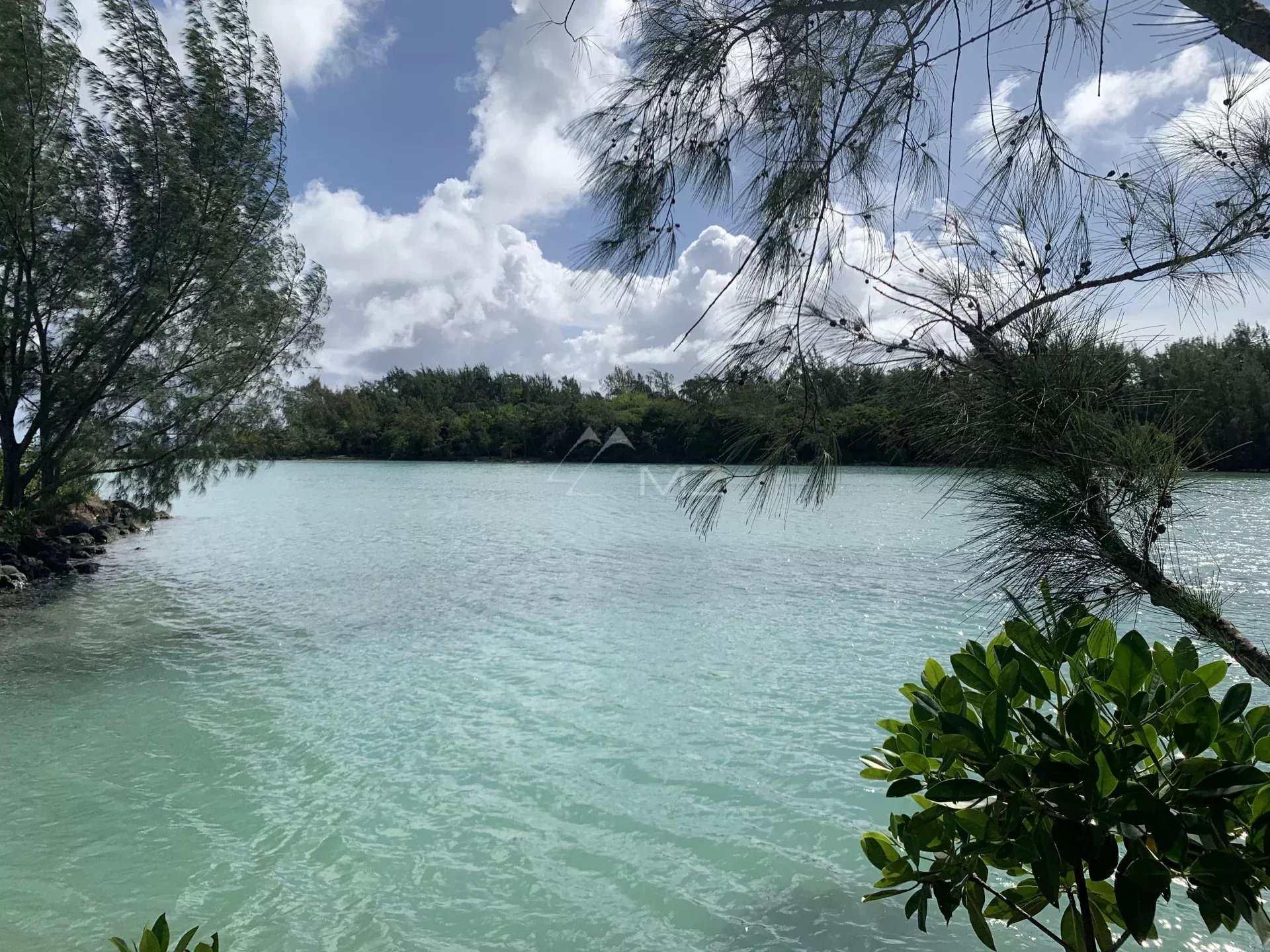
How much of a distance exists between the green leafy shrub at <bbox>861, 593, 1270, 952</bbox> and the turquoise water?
782mm

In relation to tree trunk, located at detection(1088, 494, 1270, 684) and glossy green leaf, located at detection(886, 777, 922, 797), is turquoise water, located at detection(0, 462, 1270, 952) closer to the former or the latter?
tree trunk, located at detection(1088, 494, 1270, 684)

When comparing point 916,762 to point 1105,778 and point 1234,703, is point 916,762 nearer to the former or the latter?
point 1105,778

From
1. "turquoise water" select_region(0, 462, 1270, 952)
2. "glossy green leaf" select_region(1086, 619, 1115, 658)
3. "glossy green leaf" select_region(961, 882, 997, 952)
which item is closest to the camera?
"glossy green leaf" select_region(1086, 619, 1115, 658)

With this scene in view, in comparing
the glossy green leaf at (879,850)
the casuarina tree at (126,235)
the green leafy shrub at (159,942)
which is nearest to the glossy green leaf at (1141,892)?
the glossy green leaf at (879,850)

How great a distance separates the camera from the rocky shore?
35.8 ft

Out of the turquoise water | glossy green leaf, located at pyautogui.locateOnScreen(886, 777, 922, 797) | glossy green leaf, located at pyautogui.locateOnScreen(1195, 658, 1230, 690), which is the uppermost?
glossy green leaf, located at pyautogui.locateOnScreen(1195, 658, 1230, 690)

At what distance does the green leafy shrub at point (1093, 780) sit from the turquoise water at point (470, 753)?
78 centimetres

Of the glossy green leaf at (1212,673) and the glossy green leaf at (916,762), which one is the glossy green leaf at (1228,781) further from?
the glossy green leaf at (916,762)

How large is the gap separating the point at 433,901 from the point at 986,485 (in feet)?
9.67

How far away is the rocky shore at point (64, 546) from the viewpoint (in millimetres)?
10907

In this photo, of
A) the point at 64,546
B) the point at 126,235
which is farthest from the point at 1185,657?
the point at 64,546

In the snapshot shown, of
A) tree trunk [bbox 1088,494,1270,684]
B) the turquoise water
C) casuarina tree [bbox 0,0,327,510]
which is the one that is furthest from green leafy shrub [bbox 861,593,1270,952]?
casuarina tree [bbox 0,0,327,510]

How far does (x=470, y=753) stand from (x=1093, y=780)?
4456 mm

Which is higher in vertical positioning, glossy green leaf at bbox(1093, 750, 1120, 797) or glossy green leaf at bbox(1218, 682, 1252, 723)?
glossy green leaf at bbox(1218, 682, 1252, 723)
